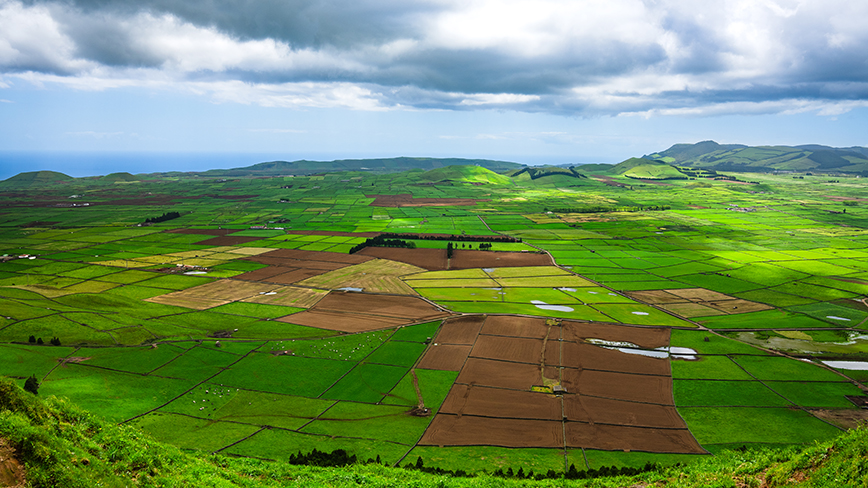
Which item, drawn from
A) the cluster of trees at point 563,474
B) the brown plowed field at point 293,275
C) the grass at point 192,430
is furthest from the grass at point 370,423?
the brown plowed field at point 293,275

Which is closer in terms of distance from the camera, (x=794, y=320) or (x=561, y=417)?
(x=561, y=417)

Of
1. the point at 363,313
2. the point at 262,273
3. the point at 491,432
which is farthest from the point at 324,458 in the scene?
the point at 262,273

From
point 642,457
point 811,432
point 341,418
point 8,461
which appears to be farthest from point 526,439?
point 8,461

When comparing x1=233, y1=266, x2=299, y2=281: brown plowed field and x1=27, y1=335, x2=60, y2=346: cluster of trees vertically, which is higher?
x1=233, y1=266, x2=299, y2=281: brown plowed field

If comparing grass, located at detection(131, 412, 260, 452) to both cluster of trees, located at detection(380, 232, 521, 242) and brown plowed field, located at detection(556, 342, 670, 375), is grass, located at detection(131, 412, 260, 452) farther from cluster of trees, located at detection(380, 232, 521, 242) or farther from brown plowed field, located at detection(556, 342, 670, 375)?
cluster of trees, located at detection(380, 232, 521, 242)

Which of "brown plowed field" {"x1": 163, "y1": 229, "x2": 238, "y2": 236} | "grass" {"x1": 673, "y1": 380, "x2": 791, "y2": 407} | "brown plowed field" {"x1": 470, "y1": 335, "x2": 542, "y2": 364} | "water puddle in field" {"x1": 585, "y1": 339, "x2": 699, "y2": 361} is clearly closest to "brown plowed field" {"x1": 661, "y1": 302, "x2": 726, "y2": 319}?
"water puddle in field" {"x1": 585, "y1": 339, "x2": 699, "y2": 361}

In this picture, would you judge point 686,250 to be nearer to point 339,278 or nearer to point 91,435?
point 339,278
